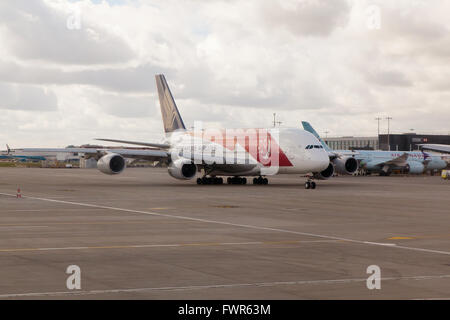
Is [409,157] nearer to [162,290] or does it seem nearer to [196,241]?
[196,241]

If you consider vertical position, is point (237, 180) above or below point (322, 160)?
below

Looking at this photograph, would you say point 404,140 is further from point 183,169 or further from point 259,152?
point 183,169

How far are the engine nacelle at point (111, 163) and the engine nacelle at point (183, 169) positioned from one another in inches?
186

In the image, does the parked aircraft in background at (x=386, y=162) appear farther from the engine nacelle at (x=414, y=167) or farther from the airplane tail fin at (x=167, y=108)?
the airplane tail fin at (x=167, y=108)

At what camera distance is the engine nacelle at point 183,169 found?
47.9m

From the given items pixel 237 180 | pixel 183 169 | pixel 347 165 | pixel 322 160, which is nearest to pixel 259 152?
pixel 322 160

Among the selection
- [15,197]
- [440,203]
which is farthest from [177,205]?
[440,203]

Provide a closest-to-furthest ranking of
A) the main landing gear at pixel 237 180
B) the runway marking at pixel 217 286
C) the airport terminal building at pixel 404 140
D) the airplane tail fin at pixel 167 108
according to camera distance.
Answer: the runway marking at pixel 217 286 < the main landing gear at pixel 237 180 < the airplane tail fin at pixel 167 108 < the airport terminal building at pixel 404 140

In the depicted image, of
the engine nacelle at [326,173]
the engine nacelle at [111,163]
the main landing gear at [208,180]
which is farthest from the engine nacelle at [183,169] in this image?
the engine nacelle at [326,173]

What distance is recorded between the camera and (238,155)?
158ft

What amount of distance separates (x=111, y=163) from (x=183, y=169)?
6191 mm

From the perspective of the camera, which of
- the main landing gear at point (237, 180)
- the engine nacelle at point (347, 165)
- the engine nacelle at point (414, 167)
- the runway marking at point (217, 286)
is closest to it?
the runway marking at point (217, 286)

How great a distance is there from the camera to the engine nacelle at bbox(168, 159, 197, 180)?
47.9 meters

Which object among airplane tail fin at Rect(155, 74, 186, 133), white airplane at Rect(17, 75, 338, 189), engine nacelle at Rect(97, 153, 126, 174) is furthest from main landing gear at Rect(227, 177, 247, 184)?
engine nacelle at Rect(97, 153, 126, 174)
